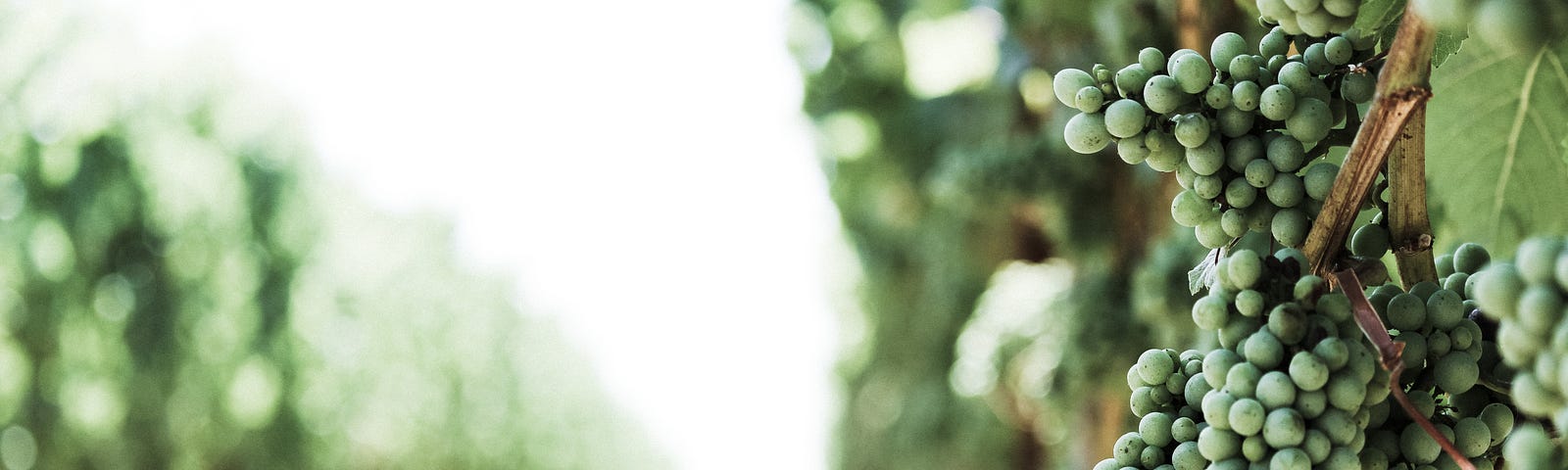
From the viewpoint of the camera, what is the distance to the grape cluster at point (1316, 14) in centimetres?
41

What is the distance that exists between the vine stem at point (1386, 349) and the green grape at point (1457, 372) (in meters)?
0.02

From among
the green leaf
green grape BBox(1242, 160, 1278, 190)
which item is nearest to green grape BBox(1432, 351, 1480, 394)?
green grape BBox(1242, 160, 1278, 190)

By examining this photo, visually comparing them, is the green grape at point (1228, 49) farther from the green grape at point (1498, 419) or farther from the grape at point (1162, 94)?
the green grape at point (1498, 419)

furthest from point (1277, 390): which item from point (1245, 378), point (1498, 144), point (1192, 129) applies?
point (1498, 144)

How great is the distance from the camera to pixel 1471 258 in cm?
51

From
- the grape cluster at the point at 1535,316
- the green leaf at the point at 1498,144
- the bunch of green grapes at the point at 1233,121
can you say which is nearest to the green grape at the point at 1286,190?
the bunch of green grapes at the point at 1233,121

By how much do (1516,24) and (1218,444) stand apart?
0.63ft

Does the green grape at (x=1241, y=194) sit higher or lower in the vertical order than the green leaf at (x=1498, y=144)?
higher

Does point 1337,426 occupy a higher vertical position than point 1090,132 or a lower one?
lower

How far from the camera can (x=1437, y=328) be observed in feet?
1.46

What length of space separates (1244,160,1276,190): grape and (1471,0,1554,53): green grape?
0.14 metres

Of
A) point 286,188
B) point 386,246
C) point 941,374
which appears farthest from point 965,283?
point 386,246

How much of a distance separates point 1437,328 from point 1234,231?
9 centimetres

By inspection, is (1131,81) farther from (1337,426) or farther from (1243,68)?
(1337,426)
